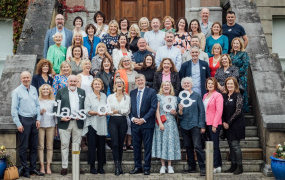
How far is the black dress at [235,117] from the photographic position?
37.7ft

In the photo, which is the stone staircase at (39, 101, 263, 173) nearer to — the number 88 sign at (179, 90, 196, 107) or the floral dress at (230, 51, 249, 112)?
the floral dress at (230, 51, 249, 112)

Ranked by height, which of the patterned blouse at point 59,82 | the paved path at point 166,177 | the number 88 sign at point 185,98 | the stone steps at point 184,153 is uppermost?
the patterned blouse at point 59,82

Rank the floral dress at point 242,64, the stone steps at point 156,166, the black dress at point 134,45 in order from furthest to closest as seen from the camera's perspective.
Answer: the black dress at point 134,45 → the floral dress at point 242,64 → the stone steps at point 156,166

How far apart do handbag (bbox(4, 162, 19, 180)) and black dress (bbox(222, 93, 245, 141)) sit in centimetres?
419

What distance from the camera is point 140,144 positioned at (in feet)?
38.2

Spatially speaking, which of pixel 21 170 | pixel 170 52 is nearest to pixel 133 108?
pixel 170 52

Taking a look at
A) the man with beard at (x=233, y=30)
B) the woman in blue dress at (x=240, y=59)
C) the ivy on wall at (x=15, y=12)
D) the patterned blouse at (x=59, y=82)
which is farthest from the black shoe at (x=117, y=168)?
the ivy on wall at (x=15, y=12)

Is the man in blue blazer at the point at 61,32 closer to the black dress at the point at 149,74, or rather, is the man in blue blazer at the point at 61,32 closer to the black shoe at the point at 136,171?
the black dress at the point at 149,74

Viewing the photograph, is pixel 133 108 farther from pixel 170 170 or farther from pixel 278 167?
pixel 278 167

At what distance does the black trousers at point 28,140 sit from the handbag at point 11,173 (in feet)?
0.93

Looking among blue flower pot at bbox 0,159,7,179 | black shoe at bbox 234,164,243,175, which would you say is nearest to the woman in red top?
black shoe at bbox 234,164,243,175

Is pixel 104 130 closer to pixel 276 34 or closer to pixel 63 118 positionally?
pixel 63 118

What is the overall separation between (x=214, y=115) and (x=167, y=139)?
1.05 meters

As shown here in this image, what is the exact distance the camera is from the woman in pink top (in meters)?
11.5
